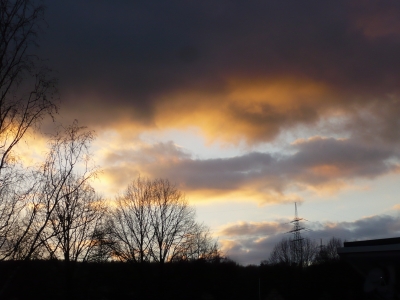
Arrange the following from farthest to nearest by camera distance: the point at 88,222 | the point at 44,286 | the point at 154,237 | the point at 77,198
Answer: the point at 154,237 → the point at 44,286 → the point at 88,222 → the point at 77,198

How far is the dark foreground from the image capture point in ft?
140

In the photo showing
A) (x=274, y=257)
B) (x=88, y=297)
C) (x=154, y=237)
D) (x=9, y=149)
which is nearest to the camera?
(x=9, y=149)

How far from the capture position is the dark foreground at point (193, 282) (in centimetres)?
4253

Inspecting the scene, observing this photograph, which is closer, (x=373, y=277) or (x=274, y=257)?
(x=373, y=277)

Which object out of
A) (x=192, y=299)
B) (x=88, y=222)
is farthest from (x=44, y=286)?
(x=192, y=299)

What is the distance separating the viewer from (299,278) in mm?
52750

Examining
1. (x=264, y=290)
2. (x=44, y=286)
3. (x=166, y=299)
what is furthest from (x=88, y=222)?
(x=264, y=290)

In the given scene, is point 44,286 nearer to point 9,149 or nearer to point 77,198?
point 77,198

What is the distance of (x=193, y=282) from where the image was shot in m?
56.8

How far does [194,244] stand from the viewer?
200ft

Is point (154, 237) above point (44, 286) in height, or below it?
above

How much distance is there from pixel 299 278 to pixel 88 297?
22.7 metres

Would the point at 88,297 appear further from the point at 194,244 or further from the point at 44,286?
the point at 194,244

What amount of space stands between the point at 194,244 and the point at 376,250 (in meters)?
47.0
